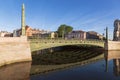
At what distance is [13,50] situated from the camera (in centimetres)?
3569

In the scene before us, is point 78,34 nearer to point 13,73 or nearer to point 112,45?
point 112,45

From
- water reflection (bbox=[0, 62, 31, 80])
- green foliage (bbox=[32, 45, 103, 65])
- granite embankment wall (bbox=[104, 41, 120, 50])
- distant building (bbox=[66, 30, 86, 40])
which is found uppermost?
distant building (bbox=[66, 30, 86, 40])

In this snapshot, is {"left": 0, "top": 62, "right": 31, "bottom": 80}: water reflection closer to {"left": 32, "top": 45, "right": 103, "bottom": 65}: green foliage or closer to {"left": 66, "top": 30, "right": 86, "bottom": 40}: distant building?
{"left": 32, "top": 45, "right": 103, "bottom": 65}: green foliage

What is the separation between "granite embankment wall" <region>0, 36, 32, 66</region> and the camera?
33306mm

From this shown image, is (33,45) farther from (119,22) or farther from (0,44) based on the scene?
(119,22)

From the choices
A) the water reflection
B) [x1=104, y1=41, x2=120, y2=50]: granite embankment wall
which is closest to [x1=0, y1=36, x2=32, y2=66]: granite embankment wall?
the water reflection

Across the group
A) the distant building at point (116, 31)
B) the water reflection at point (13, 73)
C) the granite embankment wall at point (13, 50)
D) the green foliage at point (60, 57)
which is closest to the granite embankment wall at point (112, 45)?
the green foliage at point (60, 57)

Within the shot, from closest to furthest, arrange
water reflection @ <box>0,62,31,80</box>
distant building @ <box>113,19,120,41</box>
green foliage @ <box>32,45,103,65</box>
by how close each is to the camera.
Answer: water reflection @ <box>0,62,31,80</box> → green foliage @ <box>32,45,103,65</box> → distant building @ <box>113,19,120,41</box>

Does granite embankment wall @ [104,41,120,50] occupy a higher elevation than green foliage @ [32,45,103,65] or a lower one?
higher

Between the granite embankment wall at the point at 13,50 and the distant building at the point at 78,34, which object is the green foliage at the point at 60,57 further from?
the distant building at the point at 78,34

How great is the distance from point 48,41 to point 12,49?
1303cm

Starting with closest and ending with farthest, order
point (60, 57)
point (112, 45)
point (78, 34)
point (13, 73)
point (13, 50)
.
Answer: point (13, 73), point (13, 50), point (60, 57), point (112, 45), point (78, 34)

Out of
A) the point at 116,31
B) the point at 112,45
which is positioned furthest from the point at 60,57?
the point at 116,31

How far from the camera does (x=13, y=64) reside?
Answer: 33844mm
